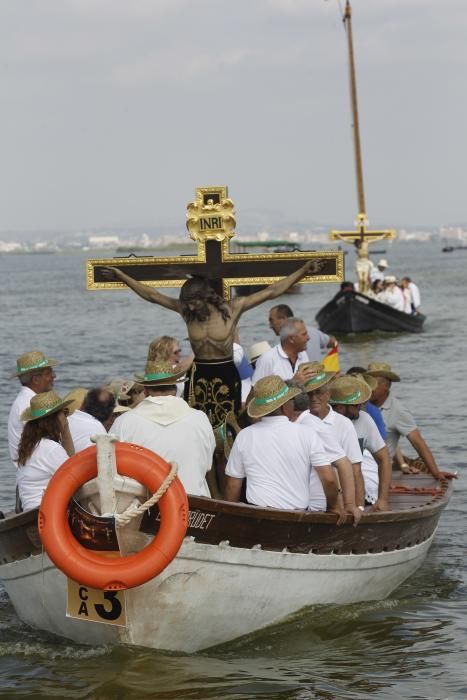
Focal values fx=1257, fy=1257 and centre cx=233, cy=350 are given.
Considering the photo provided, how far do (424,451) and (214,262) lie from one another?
296 centimetres

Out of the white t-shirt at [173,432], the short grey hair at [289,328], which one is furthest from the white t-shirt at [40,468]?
the short grey hair at [289,328]

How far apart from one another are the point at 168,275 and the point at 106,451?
2931mm

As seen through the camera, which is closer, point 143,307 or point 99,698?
point 99,698

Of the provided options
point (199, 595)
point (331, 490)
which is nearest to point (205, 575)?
point (199, 595)

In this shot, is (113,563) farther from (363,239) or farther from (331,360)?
(363,239)

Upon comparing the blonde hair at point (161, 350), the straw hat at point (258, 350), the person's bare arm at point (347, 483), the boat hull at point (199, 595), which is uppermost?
the blonde hair at point (161, 350)

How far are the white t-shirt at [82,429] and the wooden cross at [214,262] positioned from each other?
1.11 meters

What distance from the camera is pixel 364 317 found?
36469mm

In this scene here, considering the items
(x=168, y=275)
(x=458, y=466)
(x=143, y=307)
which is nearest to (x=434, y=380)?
(x=458, y=466)

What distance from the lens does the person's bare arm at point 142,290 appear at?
31.9ft

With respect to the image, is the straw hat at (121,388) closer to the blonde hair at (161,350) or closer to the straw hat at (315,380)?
the blonde hair at (161,350)

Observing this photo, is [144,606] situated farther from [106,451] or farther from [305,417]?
[305,417]

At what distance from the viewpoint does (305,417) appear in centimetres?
893

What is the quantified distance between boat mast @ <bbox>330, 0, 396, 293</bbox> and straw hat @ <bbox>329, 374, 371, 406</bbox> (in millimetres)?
28093
